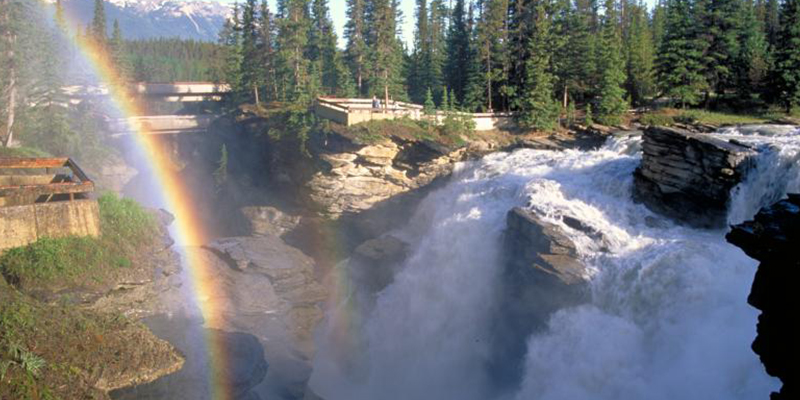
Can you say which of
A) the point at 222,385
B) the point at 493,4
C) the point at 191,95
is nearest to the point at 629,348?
the point at 222,385

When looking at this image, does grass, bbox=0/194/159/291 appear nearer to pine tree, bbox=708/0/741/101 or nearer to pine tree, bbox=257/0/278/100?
pine tree, bbox=257/0/278/100

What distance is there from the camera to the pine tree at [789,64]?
32.8m

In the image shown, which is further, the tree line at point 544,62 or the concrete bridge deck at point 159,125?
the concrete bridge deck at point 159,125

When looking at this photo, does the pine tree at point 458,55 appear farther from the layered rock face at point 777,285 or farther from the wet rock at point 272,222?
the layered rock face at point 777,285

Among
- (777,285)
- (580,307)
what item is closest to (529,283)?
(580,307)

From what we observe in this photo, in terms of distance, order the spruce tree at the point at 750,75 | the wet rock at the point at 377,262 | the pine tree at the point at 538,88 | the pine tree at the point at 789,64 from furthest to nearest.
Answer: the spruce tree at the point at 750,75 → the pine tree at the point at 538,88 → the pine tree at the point at 789,64 → the wet rock at the point at 377,262

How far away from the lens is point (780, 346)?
6.69 meters

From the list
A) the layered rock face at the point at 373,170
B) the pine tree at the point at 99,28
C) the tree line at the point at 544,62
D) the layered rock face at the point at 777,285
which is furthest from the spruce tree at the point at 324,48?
the layered rock face at the point at 777,285

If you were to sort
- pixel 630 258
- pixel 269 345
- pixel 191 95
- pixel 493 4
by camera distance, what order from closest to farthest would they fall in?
1. pixel 630 258
2. pixel 269 345
3. pixel 493 4
4. pixel 191 95

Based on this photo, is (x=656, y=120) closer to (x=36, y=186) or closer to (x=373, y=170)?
(x=373, y=170)

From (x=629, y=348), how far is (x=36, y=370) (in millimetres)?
14428

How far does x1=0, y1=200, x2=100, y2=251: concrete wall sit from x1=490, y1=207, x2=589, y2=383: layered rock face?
1454cm

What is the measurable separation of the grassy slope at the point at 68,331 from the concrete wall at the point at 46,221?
0.30 meters

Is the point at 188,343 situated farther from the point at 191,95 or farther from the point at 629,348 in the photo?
the point at 191,95
